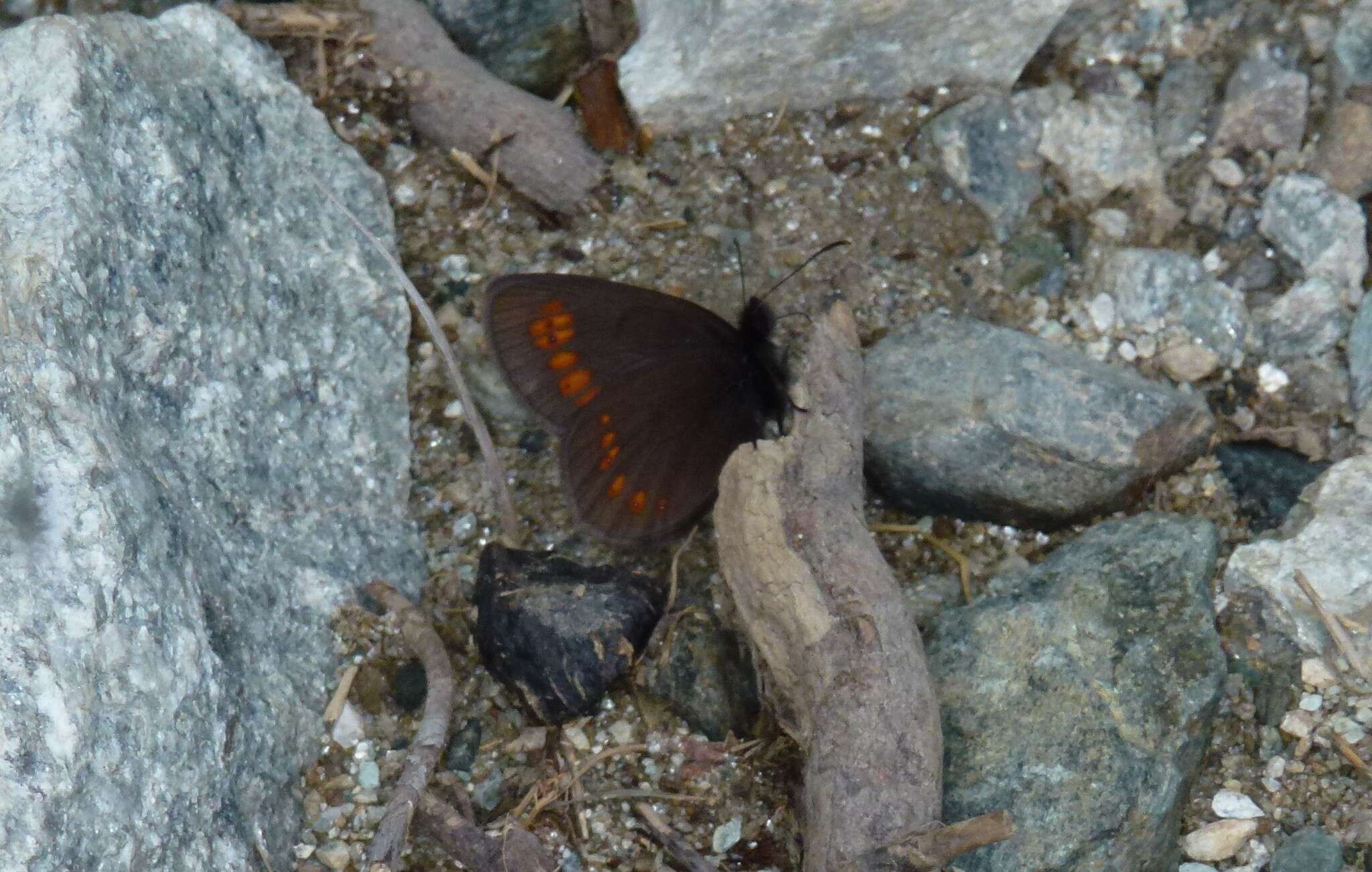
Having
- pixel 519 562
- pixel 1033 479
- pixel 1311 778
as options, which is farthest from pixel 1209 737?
pixel 519 562

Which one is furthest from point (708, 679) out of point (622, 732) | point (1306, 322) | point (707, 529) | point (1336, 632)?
point (1306, 322)

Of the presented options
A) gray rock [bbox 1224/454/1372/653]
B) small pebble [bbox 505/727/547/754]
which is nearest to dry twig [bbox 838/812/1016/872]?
small pebble [bbox 505/727/547/754]

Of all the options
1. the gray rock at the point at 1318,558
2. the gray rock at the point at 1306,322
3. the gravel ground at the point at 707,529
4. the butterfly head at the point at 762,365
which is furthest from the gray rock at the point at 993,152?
the gray rock at the point at 1318,558

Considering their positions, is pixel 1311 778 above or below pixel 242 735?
below

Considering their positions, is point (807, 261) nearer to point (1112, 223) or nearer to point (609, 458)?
point (609, 458)

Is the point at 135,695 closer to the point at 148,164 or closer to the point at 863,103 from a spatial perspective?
the point at 148,164

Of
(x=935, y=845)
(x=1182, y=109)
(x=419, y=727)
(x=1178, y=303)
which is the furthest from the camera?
(x=1182, y=109)
